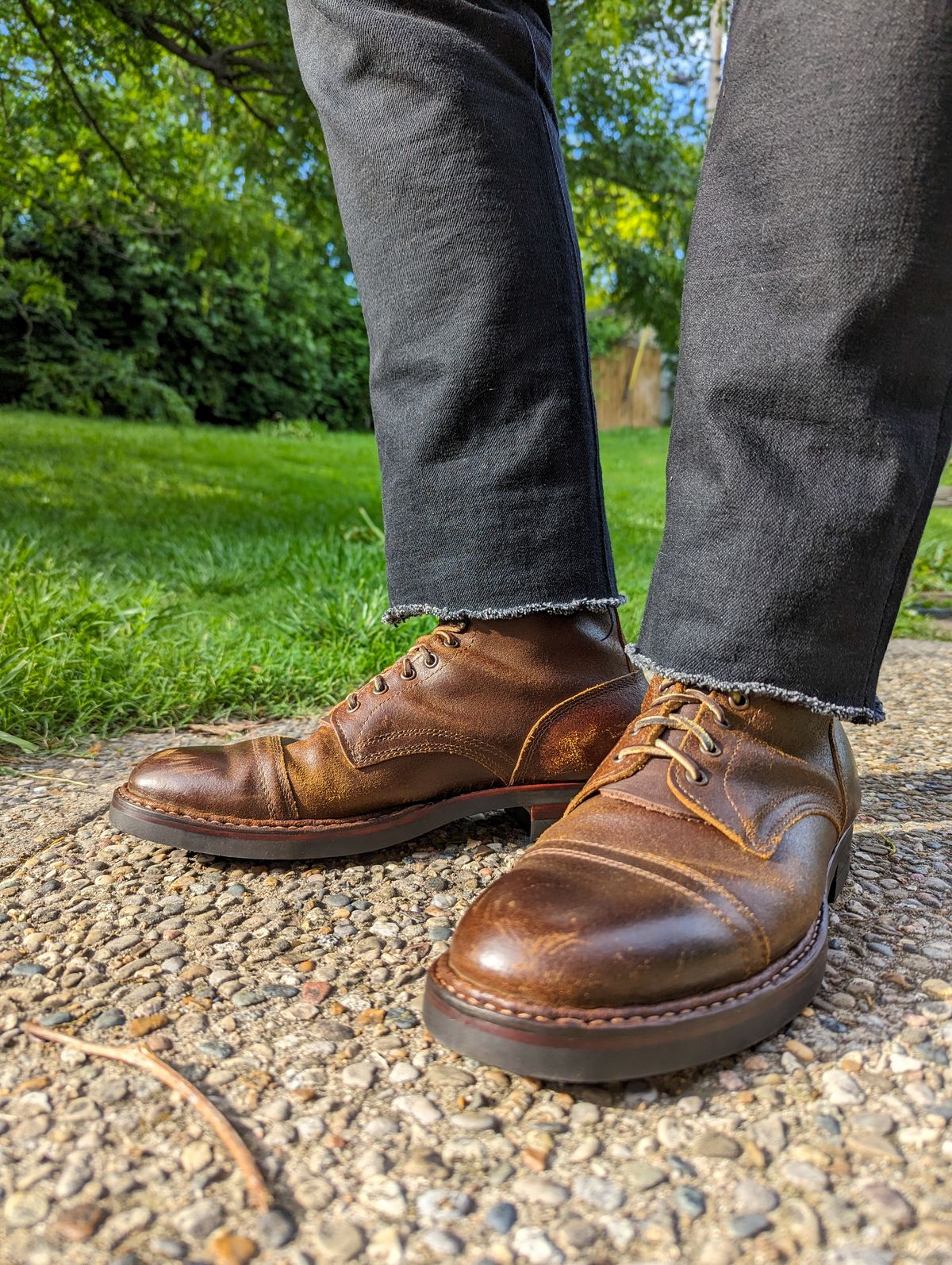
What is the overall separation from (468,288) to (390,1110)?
3.16 ft

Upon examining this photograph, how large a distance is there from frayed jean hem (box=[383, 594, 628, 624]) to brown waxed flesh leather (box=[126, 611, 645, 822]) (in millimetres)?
23

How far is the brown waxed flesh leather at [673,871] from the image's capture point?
2.95 ft

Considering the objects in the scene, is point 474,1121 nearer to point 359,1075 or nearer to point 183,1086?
point 359,1075

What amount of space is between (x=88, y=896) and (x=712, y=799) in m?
0.80

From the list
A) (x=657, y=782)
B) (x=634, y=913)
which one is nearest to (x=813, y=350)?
(x=657, y=782)

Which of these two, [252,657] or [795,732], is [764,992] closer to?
[795,732]

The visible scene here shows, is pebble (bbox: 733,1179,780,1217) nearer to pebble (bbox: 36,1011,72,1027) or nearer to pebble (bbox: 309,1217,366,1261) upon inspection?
pebble (bbox: 309,1217,366,1261)

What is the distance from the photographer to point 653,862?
3.27ft

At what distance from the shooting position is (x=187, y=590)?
3.68 meters

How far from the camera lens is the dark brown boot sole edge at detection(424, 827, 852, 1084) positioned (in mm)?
877

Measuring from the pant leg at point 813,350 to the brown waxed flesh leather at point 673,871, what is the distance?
7 centimetres

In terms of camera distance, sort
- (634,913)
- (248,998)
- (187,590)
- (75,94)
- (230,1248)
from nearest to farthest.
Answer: (230,1248)
(634,913)
(248,998)
(187,590)
(75,94)

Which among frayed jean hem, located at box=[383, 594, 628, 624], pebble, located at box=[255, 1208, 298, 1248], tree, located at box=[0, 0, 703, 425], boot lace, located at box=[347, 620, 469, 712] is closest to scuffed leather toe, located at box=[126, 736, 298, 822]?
boot lace, located at box=[347, 620, 469, 712]

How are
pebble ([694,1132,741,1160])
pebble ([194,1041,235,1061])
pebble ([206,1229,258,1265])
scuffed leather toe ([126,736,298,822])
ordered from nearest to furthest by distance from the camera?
pebble ([206,1229,258,1265]) < pebble ([694,1132,741,1160]) < pebble ([194,1041,235,1061]) < scuffed leather toe ([126,736,298,822])
